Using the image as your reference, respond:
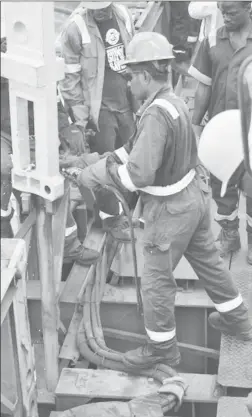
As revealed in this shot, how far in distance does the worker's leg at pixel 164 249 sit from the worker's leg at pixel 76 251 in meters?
0.99

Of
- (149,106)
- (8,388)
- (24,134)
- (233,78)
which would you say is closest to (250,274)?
(233,78)

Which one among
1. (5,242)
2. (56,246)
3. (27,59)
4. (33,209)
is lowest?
(56,246)

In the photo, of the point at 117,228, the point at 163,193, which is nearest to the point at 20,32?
the point at 163,193

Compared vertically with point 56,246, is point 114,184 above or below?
above

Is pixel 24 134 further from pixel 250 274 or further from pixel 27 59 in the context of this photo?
pixel 250 274

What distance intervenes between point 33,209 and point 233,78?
1.79 metres

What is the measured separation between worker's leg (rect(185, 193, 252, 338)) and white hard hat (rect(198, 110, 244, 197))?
1.62 m

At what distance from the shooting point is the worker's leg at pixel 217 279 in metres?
4.70

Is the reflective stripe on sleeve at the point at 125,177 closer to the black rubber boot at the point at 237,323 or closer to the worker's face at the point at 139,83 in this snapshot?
the worker's face at the point at 139,83

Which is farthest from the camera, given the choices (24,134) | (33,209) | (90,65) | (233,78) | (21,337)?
(90,65)

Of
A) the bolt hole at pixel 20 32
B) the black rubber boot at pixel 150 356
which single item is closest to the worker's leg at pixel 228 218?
the black rubber boot at pixel 150 356

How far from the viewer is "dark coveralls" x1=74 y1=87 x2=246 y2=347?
167 inches

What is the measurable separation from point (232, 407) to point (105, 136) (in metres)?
2.61

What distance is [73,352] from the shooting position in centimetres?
494
